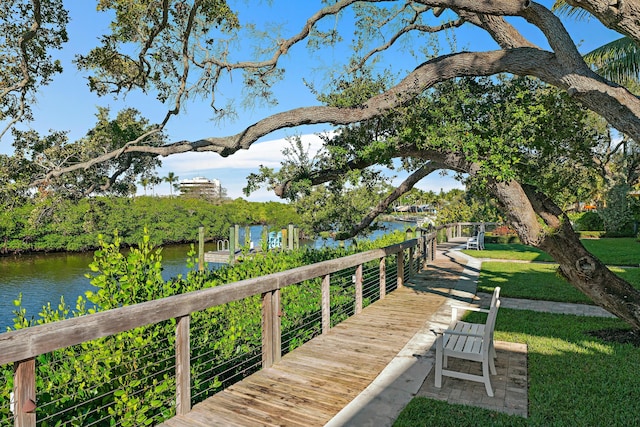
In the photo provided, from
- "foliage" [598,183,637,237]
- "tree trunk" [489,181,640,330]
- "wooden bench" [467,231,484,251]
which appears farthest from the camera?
"wooden bench" [467,231,484,251]

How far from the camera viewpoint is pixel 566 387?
4395 mm

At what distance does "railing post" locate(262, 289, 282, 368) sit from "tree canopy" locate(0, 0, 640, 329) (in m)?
2.36

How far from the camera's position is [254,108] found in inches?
393

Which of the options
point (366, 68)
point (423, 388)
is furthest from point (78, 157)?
point (423, 388)

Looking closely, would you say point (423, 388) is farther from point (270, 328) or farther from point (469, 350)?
point (270, 328)

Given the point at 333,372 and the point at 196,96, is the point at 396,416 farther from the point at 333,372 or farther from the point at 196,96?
the point at 196,96

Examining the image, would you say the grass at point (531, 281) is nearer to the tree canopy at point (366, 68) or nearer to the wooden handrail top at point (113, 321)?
the tree canopy at point (366, 68)

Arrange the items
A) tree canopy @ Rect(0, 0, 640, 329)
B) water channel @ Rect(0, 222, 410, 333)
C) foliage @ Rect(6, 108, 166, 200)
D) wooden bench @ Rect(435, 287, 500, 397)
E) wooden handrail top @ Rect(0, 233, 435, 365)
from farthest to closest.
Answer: water channel @ Rect(0, 222, 410, 333) → foliage @ Rect(6, 108, 166, 200) → tree canopy @ Rect(0, 0, 640, 329) → wooden bench @ Rect(435, 287, 500, 397) → wooden handrail top @ Rect(0, 233, 435, 365)

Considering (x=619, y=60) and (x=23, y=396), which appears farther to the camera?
(x=619, y=60)

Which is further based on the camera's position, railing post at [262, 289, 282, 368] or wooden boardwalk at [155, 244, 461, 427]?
railing post at [262, 289, 282, 368]

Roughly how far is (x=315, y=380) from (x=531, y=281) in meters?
9.39

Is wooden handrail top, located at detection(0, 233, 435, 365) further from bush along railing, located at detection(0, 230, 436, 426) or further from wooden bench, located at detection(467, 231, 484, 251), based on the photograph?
wooden bench, located at detection(467, 231, 484, 251)

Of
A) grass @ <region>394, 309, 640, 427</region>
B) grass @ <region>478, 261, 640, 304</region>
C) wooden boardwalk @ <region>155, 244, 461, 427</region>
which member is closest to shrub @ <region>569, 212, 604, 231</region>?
grass @ <region>478, 261, 640, 304</region>

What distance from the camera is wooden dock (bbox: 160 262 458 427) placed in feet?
11.7
